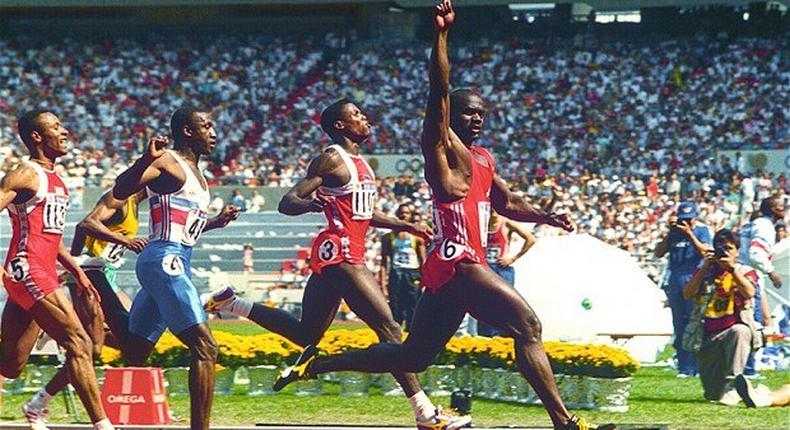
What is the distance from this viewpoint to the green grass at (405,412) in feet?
38.3

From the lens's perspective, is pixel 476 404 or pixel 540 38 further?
pixel 540 38

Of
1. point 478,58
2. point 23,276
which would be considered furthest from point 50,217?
point 478,58

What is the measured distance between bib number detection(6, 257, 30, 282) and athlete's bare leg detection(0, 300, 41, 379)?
0.58 ft

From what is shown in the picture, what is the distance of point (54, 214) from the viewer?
973cm

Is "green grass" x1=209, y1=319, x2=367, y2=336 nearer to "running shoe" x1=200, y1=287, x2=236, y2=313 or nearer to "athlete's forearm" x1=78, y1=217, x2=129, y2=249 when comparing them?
"running shoe" x1=200, y1=287, x2=236, y2=313

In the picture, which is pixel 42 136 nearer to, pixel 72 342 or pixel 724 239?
pixel 72 342

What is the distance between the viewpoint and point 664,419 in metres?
11.9

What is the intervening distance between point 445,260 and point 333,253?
1.55 metres

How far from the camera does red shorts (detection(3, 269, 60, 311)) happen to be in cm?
953

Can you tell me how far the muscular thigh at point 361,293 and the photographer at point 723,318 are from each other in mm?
3757

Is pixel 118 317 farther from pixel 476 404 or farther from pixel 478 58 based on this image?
pixel 478 58

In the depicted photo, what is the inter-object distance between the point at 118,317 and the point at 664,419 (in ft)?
13.4

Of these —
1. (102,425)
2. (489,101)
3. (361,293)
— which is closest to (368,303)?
(361,293)

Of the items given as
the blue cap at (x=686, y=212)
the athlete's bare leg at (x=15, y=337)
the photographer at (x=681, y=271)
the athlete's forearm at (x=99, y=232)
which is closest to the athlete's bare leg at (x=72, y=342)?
the athlete's bare leg at (x=15, y=337)
